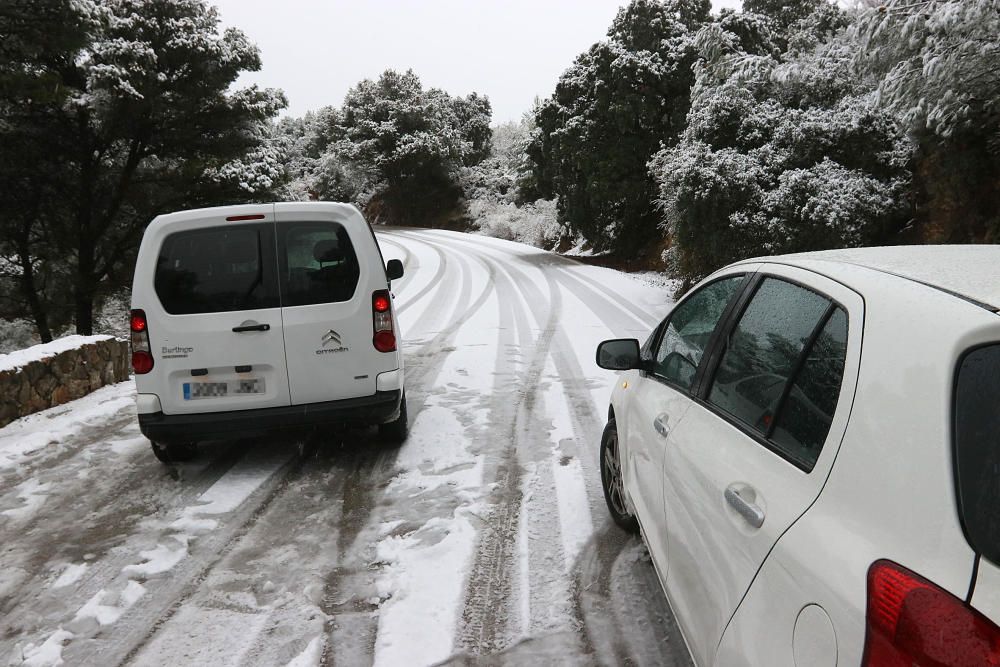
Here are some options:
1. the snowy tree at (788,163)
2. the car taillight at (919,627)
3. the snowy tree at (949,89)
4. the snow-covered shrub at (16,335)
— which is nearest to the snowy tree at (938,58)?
the snowy tree at (949,89)

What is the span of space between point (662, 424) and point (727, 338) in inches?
18.5

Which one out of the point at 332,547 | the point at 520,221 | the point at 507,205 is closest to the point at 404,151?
the point at 507,205

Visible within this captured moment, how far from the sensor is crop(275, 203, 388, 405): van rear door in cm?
467

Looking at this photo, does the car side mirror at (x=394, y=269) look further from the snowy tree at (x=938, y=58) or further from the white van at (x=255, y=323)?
the snowy tree at (x=938, y=58)

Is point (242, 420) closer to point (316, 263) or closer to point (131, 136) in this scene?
point (316, 263)

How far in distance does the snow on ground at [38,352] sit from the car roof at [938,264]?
23.1 feet

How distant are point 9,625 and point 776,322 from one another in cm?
371

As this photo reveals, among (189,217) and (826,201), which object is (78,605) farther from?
(826,201)

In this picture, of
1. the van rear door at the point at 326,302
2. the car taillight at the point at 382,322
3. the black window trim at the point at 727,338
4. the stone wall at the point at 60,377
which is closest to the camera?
the black window trim at the point at 727,338

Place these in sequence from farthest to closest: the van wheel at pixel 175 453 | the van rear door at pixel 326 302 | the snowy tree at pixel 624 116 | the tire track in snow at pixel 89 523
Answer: the snowy tree at pixel 624 116
the van wheel at pixel 175 453
the van rear door at pixel 326 302
the tire track in snow at pixel 89 523

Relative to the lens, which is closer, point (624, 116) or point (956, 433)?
point (956, 433)

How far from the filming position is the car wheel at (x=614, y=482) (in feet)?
12.2

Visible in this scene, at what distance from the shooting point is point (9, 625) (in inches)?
122

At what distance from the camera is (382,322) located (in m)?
4.84
